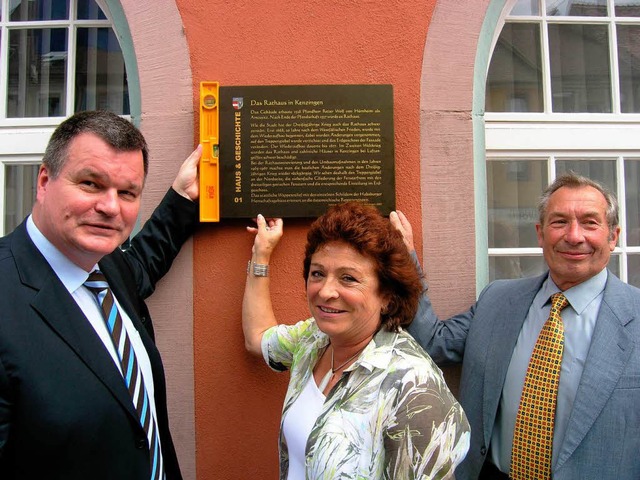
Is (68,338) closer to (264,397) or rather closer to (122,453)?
(122,453)

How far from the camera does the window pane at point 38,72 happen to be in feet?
10.1

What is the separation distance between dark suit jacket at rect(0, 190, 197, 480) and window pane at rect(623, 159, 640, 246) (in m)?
2.97

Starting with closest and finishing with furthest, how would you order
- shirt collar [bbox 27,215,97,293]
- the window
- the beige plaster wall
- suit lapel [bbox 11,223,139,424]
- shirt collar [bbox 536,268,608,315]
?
suit lapel [bbox 11,223,139,424] < shirt collar [bbox 27,215,97,293] < shirt collar [bbox 536,268,608,315] < the beige plaster wall < the window

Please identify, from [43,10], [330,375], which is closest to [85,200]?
[330,375]

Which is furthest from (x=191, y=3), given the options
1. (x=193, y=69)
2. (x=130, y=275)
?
(x=130, y=275)

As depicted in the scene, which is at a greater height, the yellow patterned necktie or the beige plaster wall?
the beige plaster wall

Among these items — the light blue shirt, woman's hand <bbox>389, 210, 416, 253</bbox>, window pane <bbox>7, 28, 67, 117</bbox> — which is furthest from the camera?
window pane <bbox>7, 28, 67, 117</bbox>

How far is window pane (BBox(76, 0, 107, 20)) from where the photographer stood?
9.83 feet

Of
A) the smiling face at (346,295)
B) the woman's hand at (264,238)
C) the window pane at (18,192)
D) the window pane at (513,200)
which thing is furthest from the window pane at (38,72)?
the window pane at (513,200)

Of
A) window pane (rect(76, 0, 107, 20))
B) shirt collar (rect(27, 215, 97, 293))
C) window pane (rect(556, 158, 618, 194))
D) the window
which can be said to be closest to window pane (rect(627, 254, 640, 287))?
the window

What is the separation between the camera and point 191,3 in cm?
262

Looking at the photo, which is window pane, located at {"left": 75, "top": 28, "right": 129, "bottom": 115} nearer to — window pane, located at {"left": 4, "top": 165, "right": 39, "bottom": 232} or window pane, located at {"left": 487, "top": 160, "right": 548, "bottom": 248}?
window pane, located at {"left": 4, "top": 165, "right": 39, "bottom": 232}

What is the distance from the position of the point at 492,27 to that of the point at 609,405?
1.91 meters

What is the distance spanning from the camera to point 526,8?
3055 millimetres
